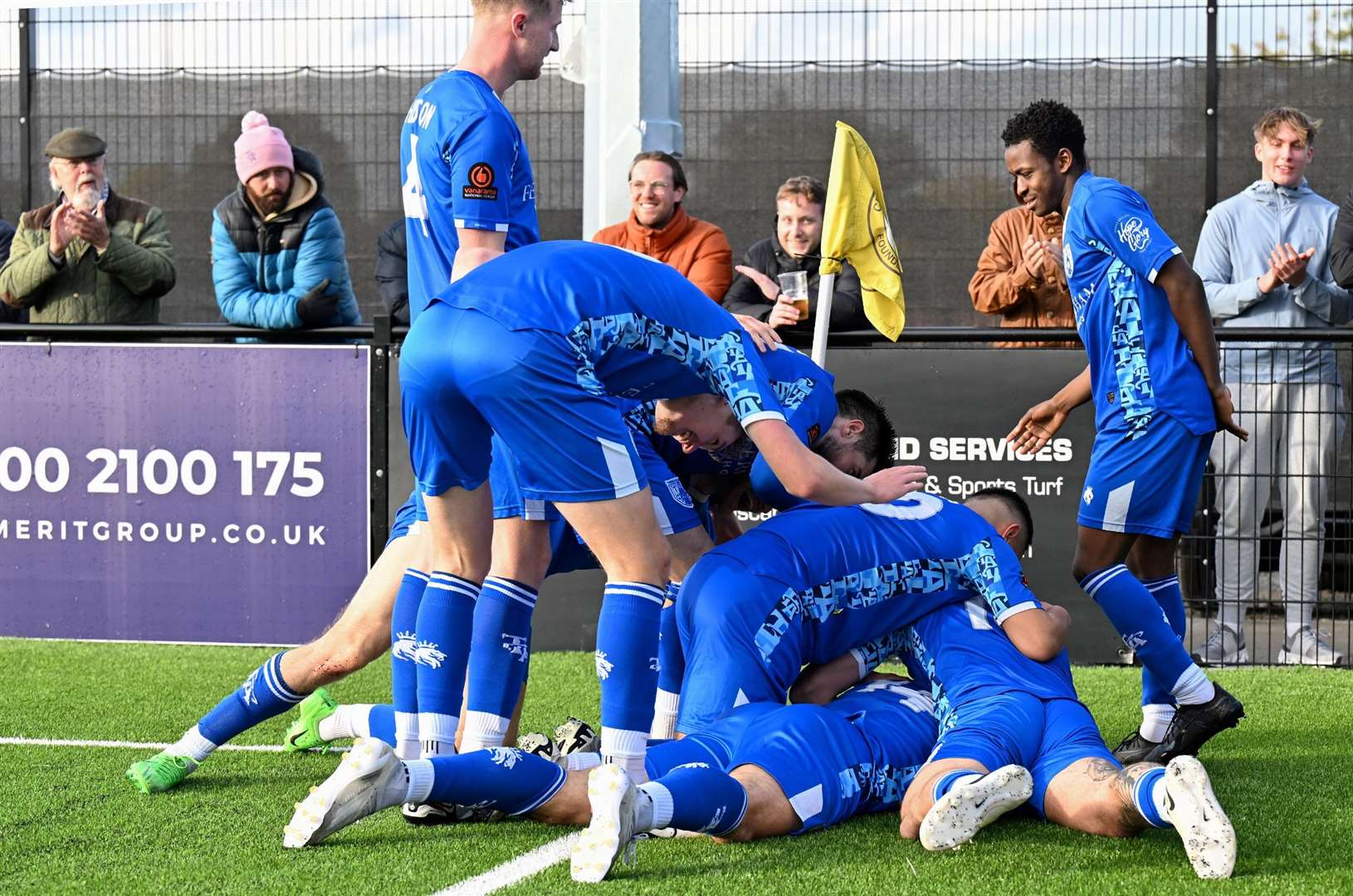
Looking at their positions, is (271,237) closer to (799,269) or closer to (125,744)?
(799,269)

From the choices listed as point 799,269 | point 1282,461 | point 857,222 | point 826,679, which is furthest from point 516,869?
point 1282,461

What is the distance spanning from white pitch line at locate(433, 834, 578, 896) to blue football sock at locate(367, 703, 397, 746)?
3.33 feet

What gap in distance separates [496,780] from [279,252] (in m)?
4.65

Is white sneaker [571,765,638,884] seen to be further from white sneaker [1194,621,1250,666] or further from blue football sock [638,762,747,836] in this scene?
white sneaker [1194,621,1250,666]

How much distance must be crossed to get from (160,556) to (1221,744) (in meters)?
4.61

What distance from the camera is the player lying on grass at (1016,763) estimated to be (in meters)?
3.32

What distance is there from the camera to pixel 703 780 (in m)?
3.44

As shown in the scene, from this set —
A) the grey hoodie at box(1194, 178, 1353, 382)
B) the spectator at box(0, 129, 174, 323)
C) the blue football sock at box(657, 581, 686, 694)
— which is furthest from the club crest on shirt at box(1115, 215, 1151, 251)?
the spectator at box(0, 129, 174, 323)

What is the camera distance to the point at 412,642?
168 inches

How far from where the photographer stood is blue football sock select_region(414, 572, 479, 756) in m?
3.93

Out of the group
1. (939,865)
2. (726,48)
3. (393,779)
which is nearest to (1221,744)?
(939,865)

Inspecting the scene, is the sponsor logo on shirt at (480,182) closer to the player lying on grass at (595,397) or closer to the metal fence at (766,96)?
the player lying on grass at (595,397)

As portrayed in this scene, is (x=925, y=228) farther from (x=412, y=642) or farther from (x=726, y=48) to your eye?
(x=412, y=642)

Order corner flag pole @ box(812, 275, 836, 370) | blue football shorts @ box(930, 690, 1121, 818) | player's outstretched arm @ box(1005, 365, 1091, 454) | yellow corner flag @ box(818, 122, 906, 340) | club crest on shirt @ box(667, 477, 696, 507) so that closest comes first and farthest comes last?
blue football shorts @ box(930, 690, 1121, 818), club crest on shirt @ box(667, 477, 696, 507), player's outstretched arm @ box(1005, 365, 1091, 454), corner flag pole @ box(812, 275, 836, 370), yellow corner flag @ box(818, 122, 906, 340)
